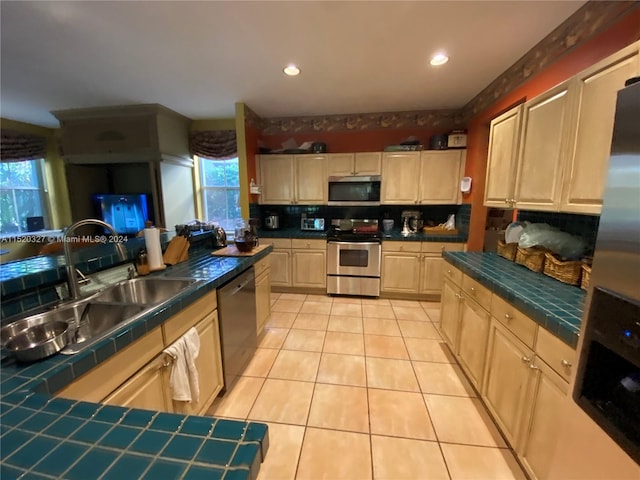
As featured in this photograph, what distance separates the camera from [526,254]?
1.90m

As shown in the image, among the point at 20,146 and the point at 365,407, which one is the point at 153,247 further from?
the point at 20,146

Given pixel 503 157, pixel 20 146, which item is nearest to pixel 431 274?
pixel 503 157

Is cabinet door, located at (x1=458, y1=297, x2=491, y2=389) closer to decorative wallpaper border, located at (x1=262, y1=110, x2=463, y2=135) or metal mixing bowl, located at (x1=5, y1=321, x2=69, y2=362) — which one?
metal mixing bowl, located at (x1=5, y1=321, x2=69, y2=362)

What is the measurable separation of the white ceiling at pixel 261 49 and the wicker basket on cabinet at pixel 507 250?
5.06 feet

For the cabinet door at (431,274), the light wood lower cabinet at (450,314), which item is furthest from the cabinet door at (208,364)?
the cabinet door at (431,274)

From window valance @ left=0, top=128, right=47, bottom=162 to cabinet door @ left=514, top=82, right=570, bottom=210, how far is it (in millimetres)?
6377

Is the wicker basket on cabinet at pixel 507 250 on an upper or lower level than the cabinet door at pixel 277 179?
lower

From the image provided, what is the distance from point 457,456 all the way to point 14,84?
5034 mm

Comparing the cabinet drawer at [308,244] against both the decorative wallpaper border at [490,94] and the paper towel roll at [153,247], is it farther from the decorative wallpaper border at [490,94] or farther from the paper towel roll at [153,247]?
the paper towel roll at [153,247]

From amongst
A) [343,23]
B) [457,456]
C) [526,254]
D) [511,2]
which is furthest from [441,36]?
[457,456]

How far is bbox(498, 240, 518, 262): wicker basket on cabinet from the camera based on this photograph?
2.10m

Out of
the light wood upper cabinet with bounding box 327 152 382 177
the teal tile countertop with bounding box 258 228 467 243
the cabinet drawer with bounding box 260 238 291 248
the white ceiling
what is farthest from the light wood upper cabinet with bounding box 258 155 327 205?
the white ceiling

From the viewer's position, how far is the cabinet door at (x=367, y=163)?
358 cm

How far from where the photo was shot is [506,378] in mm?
1478
